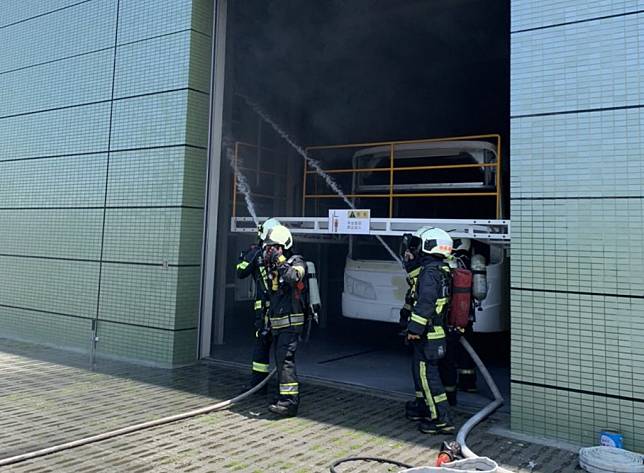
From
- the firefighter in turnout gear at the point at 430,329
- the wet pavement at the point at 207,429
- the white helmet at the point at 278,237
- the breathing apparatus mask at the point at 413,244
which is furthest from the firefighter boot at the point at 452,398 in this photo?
the white helmet at the point at 278,237

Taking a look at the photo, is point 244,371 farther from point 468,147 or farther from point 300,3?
point 300,3

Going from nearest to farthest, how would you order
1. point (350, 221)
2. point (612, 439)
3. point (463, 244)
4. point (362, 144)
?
point (612, 439) < point (463, 244) < point (350, 221) < point (362, 144)

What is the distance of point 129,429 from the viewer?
4641 millimetres

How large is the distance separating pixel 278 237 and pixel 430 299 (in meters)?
1.69

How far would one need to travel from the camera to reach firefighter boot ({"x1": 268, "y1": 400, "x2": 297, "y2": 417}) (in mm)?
5109

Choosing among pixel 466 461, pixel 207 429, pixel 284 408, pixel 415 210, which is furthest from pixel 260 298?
pixel 415 210

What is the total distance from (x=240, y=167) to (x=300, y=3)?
2.90m

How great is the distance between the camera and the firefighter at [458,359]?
5570 millimetres

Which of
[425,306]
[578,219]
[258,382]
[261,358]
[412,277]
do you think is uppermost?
[578,219]

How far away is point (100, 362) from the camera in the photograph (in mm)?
7312

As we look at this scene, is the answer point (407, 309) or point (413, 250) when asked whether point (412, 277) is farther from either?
point (407, 309)

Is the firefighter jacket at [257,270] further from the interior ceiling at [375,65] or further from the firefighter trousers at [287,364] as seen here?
the interior ceiling at [375,65]

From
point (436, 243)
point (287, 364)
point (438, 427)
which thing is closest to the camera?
point (438, 427)

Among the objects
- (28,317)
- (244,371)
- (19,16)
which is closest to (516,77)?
(244,371)
